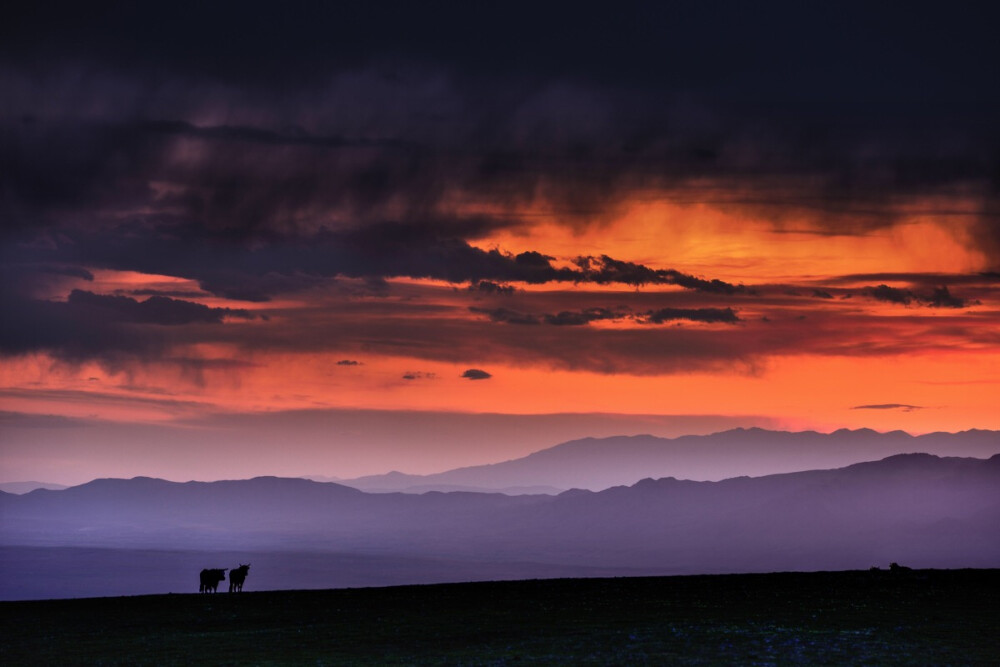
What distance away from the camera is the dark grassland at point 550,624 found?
41781 millimetres

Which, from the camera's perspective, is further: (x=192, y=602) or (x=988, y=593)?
(x=192, y=602)

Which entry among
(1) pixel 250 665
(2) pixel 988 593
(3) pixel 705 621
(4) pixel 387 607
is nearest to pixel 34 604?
(4) pixel 387 607

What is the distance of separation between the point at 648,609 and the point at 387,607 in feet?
45.8

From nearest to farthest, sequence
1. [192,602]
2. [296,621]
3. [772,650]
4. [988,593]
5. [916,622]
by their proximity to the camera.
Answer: [772,650] < [916,622] < [296,621] < [988,593] < [192,602]

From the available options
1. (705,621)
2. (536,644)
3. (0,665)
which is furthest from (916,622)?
(0,665)

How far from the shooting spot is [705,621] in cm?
5147

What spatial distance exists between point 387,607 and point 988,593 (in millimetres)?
30730

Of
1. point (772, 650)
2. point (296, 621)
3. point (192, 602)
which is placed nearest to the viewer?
point (772, 650)

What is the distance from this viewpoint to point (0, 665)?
43500mm

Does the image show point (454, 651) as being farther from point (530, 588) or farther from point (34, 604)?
point (34, 604)

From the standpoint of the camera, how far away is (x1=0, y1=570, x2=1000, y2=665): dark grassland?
137ft

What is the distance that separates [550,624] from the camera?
52.1 metres

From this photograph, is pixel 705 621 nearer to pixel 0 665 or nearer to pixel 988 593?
pixel 988 593

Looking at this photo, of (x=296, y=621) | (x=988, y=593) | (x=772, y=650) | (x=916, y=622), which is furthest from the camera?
(x=988, y=593)
